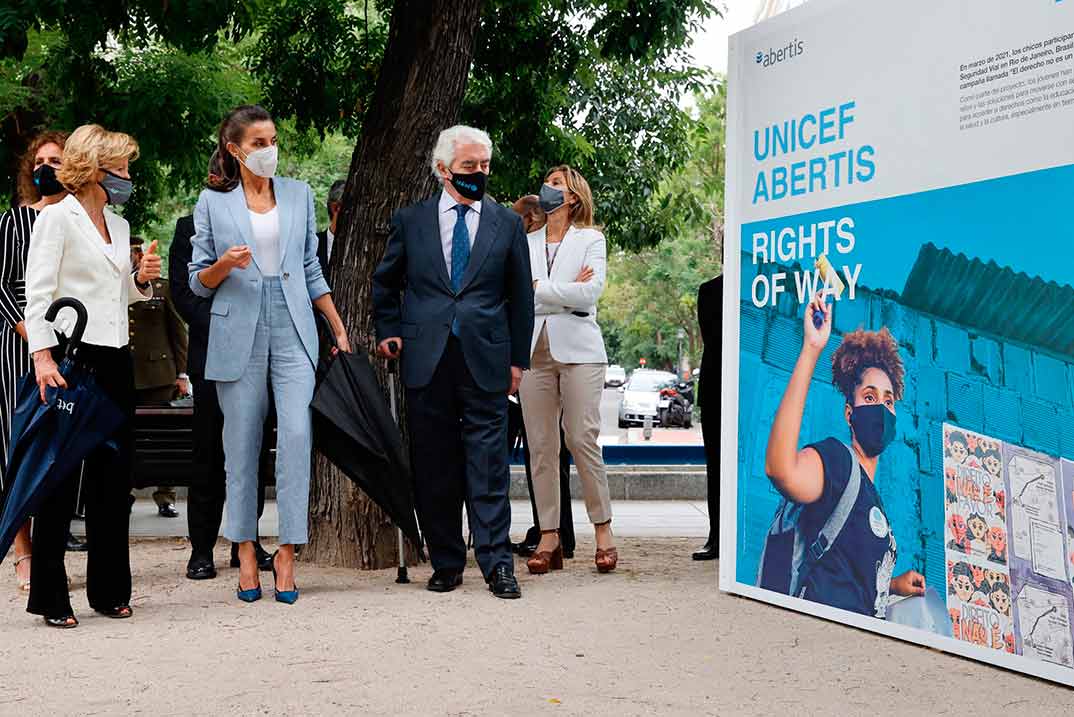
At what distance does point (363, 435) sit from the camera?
22.3 ft

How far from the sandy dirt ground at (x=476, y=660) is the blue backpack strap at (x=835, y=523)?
250 millimetres

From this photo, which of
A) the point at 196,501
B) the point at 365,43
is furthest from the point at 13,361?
the point at 365,43

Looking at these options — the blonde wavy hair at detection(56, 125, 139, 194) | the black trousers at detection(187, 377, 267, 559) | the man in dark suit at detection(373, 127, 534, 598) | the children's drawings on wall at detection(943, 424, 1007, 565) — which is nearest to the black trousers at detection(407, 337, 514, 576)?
the man in dark suit at detection(373, 127, 534, 598)

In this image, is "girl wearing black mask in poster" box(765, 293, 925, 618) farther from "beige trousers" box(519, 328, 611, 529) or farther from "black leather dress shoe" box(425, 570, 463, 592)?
"black leather dress shoe" box(425, 570, 463, 592)

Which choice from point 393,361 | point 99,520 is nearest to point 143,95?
point 393,361

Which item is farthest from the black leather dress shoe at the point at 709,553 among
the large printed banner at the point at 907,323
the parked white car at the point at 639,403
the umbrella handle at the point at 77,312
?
the parked white car at the point at 639,403

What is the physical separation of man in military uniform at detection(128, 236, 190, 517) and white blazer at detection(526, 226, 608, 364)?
3.33 metres

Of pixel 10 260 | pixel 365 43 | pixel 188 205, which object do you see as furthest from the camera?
pixel 188 205

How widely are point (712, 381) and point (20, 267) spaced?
381cm

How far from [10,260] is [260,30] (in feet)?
24.6

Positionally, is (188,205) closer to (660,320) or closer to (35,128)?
(35,128)

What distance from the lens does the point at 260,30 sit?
45.8ft

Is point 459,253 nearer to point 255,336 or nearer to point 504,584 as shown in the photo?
point 255,336

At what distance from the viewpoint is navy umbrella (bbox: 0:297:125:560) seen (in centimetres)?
586
